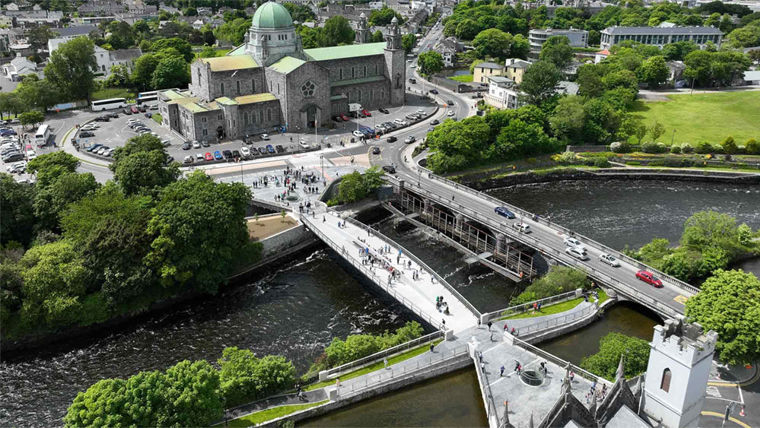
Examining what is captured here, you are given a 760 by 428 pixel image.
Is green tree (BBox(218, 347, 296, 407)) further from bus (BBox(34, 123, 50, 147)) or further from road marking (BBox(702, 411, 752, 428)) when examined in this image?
bus (BBox(34, 123, 50, 147))

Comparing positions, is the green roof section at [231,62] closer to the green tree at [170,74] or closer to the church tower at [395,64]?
the green tree at [170,74]

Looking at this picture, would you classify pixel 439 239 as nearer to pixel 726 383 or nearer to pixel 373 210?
pixel 373 210

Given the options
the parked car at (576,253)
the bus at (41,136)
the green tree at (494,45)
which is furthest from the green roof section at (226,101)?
the green tree at (494,45)

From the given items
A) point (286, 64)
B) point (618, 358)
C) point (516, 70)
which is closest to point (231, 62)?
point (286, 64)

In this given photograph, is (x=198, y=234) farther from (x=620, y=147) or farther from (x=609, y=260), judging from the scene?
(x=620, y=147)

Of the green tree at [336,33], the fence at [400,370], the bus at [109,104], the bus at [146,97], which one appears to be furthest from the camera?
the green tree at [336,33]

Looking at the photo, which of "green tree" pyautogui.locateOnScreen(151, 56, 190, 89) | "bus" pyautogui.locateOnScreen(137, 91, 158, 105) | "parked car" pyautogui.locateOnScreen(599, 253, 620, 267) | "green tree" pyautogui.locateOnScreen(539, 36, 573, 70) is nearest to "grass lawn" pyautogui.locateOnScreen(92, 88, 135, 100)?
"bus" pyautogui.locateOnScreen(137, 91, 158, 105)

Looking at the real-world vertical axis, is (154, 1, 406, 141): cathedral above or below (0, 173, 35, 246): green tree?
above
